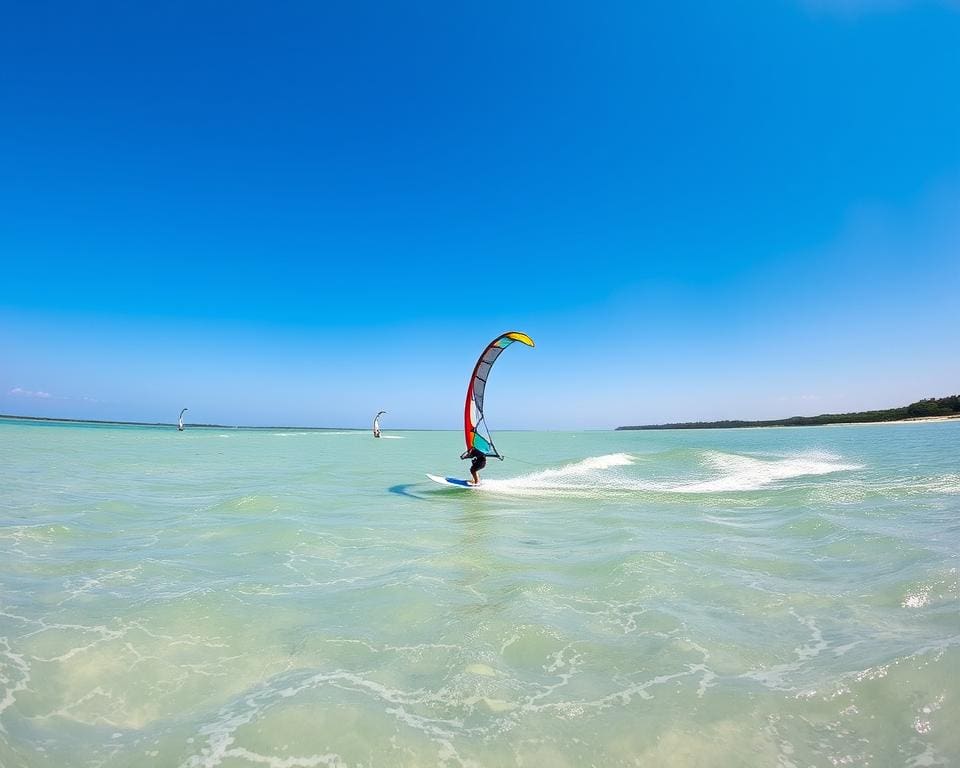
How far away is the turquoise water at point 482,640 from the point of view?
10.3 ft

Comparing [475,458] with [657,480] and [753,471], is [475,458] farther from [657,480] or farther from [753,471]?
[753,471]

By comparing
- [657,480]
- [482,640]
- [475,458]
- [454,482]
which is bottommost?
[657,480]

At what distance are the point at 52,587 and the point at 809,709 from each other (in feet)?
27.3

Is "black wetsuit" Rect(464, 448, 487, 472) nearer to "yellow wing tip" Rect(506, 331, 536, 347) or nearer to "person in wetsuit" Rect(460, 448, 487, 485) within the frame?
"person in wetsuit" Rect(460, 448, 487, 485)

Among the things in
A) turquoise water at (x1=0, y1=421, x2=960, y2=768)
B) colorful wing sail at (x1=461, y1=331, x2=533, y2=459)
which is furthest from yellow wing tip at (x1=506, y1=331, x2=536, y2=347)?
turquoise water at (x1=0, y1=421, x2=960, y2=768)

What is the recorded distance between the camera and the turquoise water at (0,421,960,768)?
3.13 m

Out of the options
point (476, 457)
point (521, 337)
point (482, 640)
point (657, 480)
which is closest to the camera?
point (482, 640)

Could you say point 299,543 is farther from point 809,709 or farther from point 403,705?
point 809,709

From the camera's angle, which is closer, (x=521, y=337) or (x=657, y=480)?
(x=521, y=337)

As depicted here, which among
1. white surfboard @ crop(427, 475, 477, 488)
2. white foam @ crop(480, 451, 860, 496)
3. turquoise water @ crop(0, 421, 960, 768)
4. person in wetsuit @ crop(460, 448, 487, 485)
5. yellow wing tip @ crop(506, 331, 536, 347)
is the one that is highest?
yellow wing tip @ crop(506, 331, 536, 347)

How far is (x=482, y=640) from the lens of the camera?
4652 mm

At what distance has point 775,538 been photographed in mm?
8680

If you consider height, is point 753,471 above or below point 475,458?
below

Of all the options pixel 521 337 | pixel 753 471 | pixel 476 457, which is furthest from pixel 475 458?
pixel 753 471
